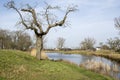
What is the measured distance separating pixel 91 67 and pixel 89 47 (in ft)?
330

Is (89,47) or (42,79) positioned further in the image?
(89,47)

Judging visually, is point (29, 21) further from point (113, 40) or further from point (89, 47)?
point (89, 47)

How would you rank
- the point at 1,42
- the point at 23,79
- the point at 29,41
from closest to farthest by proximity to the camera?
the point at 23,79
the point at 1,42
the point at 29,41

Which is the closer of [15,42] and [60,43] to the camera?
[15,42]

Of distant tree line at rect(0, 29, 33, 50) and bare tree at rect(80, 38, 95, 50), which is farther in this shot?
bare tree at rect(80, 38, 95, 50)

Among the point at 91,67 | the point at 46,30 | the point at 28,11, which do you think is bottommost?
the point at 91,67

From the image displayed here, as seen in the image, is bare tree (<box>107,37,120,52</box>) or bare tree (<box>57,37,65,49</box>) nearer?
bare tree (<box>107,37,120,52</box>)

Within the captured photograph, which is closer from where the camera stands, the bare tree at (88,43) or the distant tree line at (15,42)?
the distant tree line at (15,42)

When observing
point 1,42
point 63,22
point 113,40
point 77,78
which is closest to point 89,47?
point 113,40

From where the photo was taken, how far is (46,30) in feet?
76.6

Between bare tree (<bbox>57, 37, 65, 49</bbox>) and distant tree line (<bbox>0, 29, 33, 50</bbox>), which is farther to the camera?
bare tree (<bbox>57, 37, 65, 49</bbox>)

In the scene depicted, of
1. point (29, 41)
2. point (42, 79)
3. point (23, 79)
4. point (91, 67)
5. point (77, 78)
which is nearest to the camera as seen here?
point (23, 79)

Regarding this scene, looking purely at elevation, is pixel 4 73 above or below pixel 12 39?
below

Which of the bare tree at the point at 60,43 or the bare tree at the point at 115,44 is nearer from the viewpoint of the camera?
the bare tree at the point at 115,44
